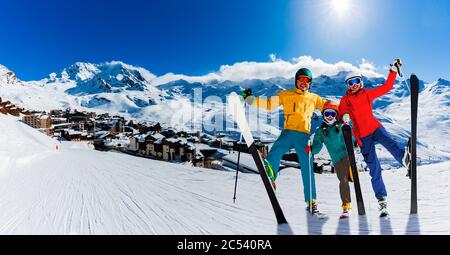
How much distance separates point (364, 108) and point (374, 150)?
0.36 m

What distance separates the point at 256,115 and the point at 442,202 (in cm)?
173

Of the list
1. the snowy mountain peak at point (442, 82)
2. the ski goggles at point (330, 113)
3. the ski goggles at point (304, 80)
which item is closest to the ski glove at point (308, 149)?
the ski goggles at point (330, 113)

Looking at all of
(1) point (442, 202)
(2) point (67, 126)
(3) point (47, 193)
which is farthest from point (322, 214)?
(2) point (67, 126)

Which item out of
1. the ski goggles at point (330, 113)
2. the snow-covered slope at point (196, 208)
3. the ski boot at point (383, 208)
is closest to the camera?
the snow-covered slope at point (196, 208)

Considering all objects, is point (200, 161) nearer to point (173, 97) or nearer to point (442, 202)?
point (173, 97)

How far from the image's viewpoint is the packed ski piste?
81.4 inches

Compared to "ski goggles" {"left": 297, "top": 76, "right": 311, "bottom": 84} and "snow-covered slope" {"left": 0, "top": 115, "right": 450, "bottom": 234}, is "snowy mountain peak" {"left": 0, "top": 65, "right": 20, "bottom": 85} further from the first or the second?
"ski goggles" {"left": 297, "top": 76, "right": 311, "bottom": 84}

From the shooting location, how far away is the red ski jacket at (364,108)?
7.25 feet

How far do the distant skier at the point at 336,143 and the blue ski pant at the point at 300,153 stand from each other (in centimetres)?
8

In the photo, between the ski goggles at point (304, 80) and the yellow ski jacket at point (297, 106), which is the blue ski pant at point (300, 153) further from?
the ski goggles at point (304, 80)

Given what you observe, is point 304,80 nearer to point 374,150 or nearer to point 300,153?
point 300,153

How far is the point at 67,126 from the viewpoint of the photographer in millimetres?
28281

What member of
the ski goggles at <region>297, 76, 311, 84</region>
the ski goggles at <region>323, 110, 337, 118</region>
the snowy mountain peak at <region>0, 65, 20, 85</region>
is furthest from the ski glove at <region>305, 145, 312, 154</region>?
the snowy mountain peak at <region>0, 65, 20, 85</region>

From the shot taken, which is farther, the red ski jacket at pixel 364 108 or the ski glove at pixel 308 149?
the ski glove at pixel 308 149
